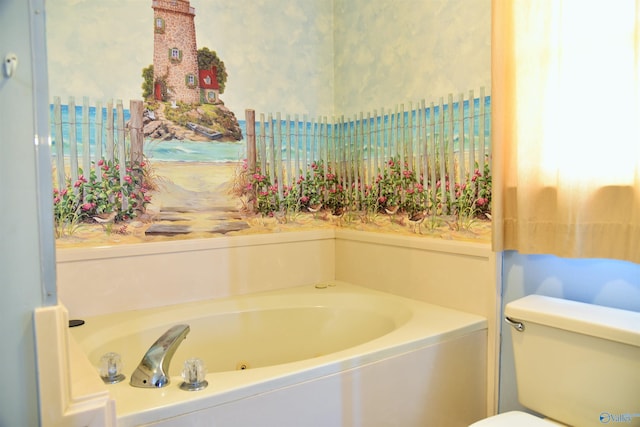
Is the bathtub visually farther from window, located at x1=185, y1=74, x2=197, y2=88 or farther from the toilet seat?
window, located at x1=185, y1=74, x2=197, y2=88

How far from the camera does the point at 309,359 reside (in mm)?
1865

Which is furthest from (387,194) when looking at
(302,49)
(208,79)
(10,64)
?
(10,64)

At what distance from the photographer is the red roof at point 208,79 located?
2.42 m

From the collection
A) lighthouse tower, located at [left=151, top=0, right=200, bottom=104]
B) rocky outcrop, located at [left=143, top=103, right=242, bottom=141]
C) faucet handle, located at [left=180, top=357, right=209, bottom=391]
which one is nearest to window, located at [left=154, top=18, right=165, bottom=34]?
lighthouse tower, located at [left=151, top=0, right=200, bottom=104]

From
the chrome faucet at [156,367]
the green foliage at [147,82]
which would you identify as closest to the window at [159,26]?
the green foliage at [147,82]

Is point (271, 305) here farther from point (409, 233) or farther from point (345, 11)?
point (345, 11)

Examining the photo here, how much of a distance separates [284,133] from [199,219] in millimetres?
708

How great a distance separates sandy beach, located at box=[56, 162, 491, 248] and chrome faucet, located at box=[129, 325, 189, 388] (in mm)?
876

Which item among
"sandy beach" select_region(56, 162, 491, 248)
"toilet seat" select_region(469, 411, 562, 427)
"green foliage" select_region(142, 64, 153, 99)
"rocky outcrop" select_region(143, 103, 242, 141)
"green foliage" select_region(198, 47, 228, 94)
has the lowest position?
"toilet seat" select_region(469, 411, 562, 427)

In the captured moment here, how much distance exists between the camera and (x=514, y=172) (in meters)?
1.81

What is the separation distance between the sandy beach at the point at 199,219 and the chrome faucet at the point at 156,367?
0.88 metres

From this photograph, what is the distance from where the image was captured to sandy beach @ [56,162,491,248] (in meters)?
2.18

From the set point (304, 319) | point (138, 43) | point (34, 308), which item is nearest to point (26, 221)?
point (34, 308)

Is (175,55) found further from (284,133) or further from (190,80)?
(284,133)
